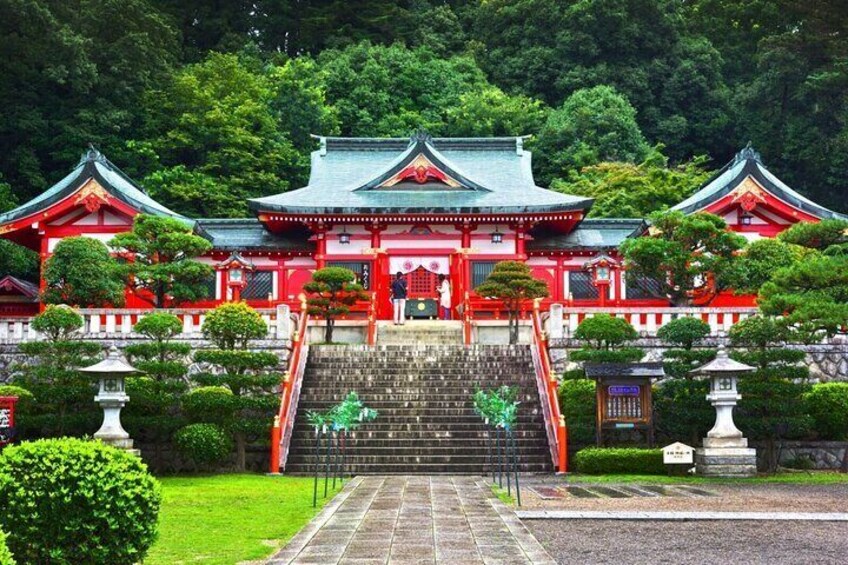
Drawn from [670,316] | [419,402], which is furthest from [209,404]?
[670,316]

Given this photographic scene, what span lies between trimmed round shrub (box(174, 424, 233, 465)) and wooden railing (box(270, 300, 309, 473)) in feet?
3.50

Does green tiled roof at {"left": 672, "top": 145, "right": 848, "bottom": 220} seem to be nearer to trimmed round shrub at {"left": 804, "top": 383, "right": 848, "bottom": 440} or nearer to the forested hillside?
the forested hillside

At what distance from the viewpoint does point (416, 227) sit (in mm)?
34375

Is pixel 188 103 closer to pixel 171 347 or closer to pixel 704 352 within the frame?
pixel 171 347

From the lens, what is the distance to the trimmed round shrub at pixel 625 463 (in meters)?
19.9

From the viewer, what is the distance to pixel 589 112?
51.2 metres

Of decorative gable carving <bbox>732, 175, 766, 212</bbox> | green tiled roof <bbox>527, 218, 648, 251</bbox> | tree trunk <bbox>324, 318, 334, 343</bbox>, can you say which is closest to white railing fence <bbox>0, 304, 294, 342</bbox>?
tree trunk <bbox>324, 318, 334, 343</bbox>

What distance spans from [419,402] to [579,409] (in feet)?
Result: 12.9

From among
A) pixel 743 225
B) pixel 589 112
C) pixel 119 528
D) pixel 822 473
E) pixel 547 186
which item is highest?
pixel 589 112

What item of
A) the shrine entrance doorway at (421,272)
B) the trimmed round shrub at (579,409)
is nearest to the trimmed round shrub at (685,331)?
the trimmed round shrub at (579,409)

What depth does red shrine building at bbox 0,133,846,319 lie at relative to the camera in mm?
33000

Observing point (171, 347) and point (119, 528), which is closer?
point (119, 528)

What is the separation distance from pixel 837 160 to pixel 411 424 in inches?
1447

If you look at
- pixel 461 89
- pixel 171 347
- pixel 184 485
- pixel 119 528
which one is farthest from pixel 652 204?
pixel 119 528
